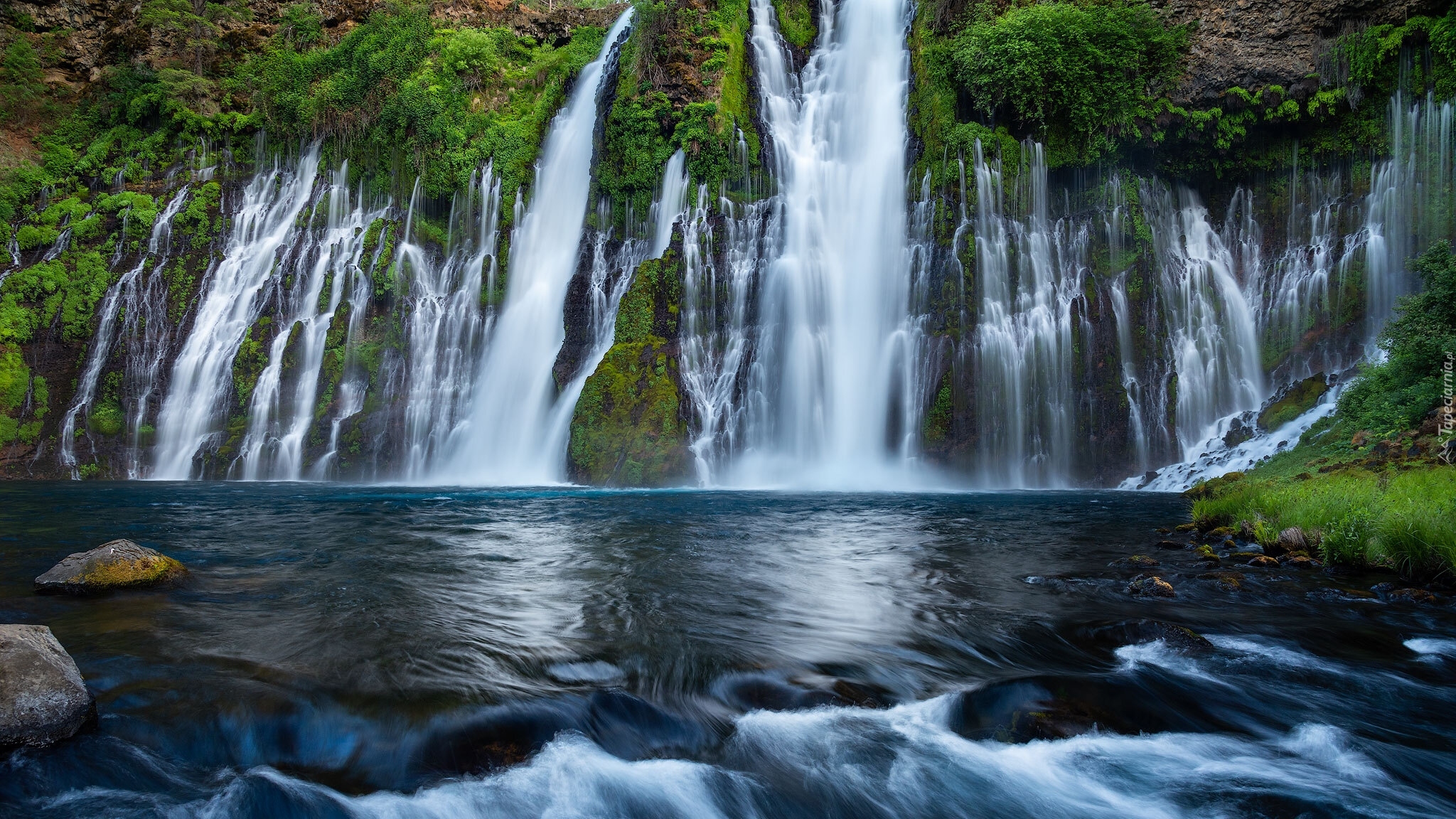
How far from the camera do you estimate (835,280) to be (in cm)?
2283

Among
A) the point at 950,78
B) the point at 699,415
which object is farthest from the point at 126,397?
the point at 950,78

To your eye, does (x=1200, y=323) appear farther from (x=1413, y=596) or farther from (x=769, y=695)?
(x=769, y=695)

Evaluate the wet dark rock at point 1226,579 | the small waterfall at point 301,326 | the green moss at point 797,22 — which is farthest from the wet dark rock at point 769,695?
the green moss at point 797,22

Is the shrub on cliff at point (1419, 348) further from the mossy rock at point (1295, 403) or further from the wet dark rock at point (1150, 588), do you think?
the wet dark rock at point (1150, 588)

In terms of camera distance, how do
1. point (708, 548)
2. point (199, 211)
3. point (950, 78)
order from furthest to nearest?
point (199, 211)
point (950, 78)
point (708, 548)

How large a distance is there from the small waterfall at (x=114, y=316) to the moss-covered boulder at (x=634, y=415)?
55.2ft

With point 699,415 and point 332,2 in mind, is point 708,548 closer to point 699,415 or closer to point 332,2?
point 699,415

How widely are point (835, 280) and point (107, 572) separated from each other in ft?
63.4

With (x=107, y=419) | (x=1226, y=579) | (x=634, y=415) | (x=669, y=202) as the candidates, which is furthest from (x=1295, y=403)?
(x=107, y=419)

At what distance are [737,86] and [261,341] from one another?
63.0ft

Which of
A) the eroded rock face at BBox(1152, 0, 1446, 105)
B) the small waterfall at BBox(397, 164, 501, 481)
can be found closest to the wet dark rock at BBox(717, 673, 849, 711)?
the small waterfall at BBox(397, 164, 501, 481)

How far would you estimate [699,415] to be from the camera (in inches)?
850

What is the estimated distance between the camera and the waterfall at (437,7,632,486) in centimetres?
2283

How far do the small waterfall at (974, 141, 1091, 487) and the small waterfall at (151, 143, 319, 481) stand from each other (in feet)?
83.1
